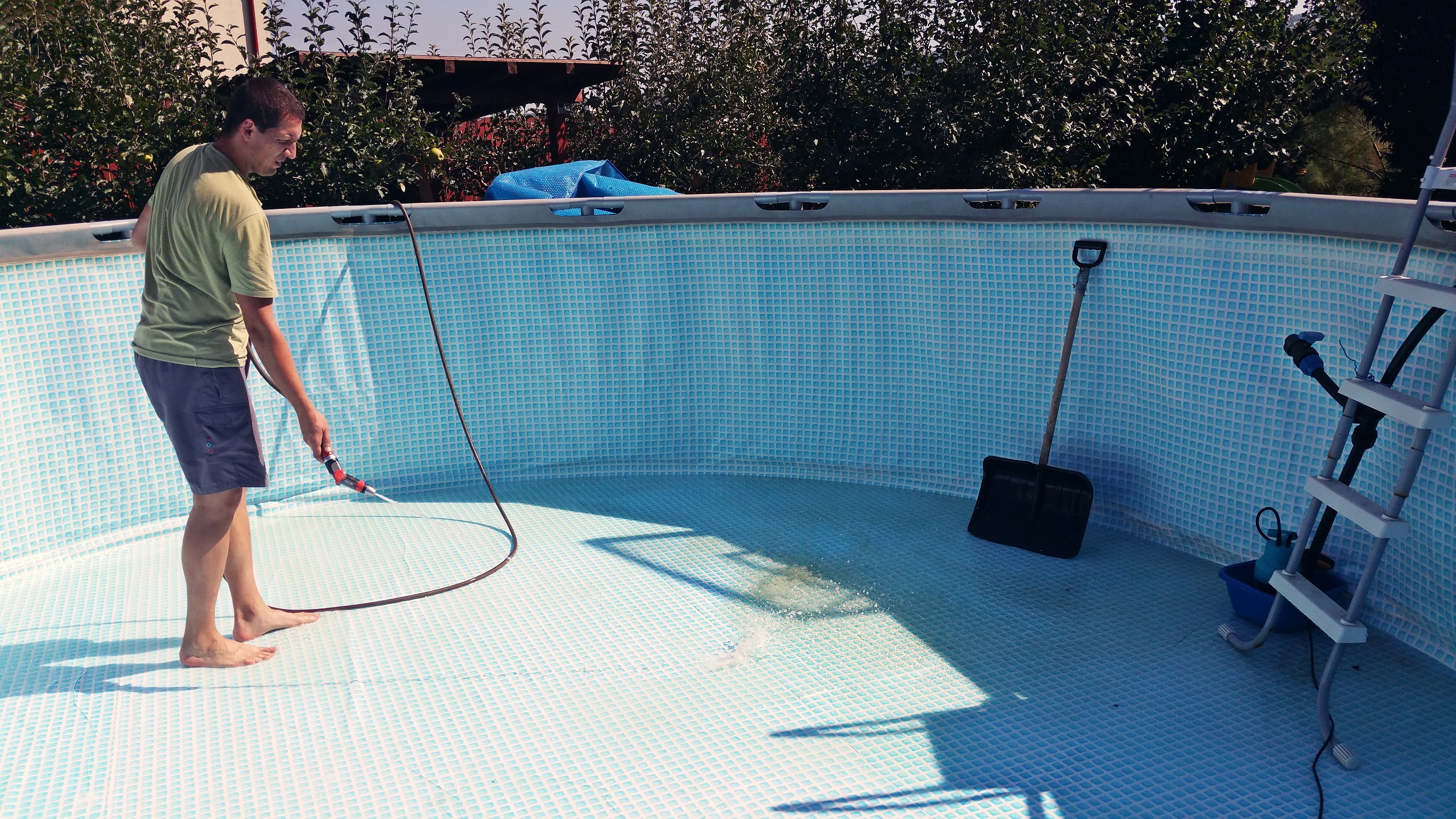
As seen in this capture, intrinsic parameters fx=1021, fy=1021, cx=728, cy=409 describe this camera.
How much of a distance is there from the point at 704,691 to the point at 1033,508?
162 centimetres

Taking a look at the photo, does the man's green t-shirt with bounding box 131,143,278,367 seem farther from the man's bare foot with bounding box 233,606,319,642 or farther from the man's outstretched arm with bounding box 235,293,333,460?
the man's bare foot with bounding box 233,606,319,642

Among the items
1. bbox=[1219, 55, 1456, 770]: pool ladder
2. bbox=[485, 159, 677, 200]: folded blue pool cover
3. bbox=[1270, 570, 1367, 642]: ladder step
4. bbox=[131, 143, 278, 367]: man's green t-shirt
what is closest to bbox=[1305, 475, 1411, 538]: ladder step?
bbox=[1219, 55, 1456, 770]: pool ladder

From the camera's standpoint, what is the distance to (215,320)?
277cm

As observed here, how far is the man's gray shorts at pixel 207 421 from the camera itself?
2.79 m

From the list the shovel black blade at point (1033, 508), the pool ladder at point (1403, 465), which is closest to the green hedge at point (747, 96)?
the shovel black blade at point (1033, 508)

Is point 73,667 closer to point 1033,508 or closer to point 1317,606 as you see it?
point 1033,508

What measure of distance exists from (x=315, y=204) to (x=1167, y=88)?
629 cm

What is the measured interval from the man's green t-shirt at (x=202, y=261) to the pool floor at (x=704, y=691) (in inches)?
38.0

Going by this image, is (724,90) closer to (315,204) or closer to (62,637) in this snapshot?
(315,204)

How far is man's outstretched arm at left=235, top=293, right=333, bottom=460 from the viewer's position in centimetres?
270

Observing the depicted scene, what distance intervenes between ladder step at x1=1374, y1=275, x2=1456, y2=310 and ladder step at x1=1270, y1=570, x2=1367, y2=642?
787mm

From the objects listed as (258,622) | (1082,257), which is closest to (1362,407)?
(1082,257)

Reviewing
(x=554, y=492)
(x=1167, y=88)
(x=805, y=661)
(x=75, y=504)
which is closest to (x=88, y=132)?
(x=75, y=504)

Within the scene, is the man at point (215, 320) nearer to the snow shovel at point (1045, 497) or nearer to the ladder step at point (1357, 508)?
the snow shovel at point (1045, 497)
